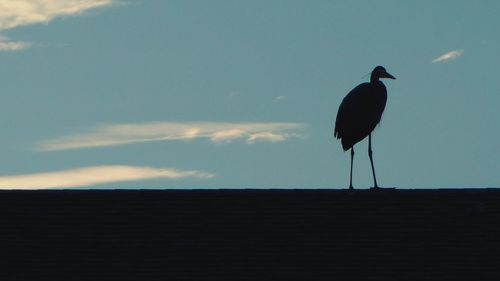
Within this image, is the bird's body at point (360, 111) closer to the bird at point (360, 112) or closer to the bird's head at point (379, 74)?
the bird at point (360, 112)

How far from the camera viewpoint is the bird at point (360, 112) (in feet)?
58.1

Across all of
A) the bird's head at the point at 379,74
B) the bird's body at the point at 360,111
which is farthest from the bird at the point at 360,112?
the bird's head at the point at 379,74

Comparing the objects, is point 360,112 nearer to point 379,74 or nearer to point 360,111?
point 360,111

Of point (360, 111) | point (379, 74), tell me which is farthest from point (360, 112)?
point (379, 74)

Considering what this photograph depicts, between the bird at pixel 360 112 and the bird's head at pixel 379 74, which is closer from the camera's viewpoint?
the bird at pixel 360 112

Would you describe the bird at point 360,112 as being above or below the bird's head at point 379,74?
below

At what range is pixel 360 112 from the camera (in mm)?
17703

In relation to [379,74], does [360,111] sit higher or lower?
lower

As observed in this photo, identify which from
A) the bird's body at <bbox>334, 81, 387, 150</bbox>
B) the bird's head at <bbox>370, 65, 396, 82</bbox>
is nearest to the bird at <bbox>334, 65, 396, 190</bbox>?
the bird's body at <bbox>334, 81, 387, 150</bbox>

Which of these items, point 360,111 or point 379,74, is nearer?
point 360,111
